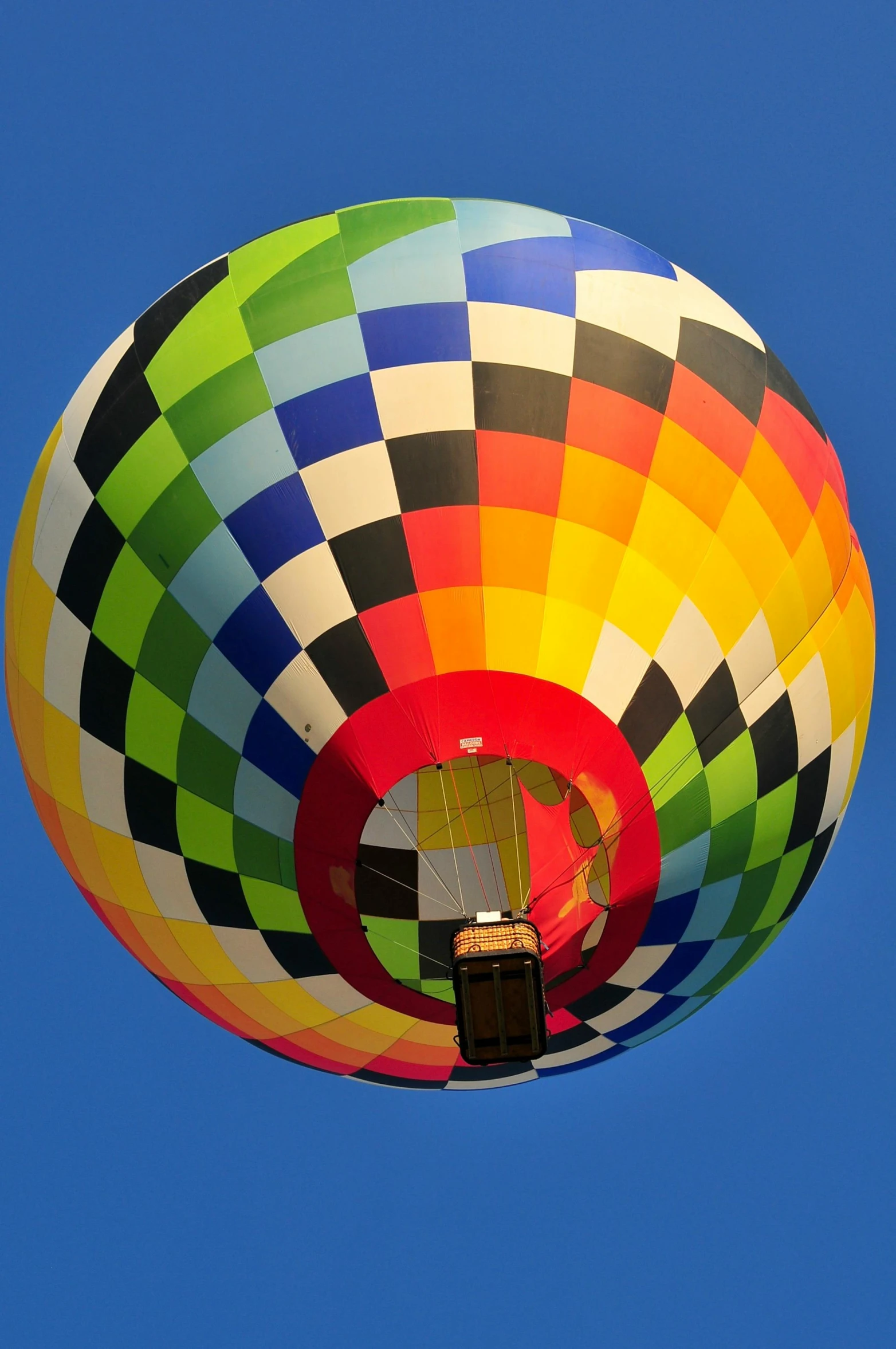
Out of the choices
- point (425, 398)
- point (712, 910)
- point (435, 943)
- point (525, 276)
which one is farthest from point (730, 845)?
point (525, 276)

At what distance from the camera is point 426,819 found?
13.0 m

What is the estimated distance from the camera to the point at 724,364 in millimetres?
11055

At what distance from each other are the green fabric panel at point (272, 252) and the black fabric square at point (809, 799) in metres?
4.23

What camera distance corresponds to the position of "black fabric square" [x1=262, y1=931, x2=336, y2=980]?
10641 millimetres

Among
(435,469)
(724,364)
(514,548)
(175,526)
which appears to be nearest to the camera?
(514,548)

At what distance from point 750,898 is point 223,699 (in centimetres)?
340

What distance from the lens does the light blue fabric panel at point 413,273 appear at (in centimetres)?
1063

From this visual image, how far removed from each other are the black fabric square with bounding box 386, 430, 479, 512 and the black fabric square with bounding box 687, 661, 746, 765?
1.61 m

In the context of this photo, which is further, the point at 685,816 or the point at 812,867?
the point at 812,867

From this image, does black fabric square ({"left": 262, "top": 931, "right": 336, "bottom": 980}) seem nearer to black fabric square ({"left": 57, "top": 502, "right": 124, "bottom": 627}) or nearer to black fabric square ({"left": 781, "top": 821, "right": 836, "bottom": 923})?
black fabric square ({"left": 57, "top": 502, "right": 124, "bottom": 627})

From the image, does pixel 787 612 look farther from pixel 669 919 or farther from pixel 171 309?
pixel 171 309

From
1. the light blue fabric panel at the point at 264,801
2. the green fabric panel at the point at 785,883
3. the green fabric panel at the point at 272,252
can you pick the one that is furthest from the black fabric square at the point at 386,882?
the green fabric panel at the point at 272,252

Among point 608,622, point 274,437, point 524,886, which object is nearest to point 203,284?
point 274,437

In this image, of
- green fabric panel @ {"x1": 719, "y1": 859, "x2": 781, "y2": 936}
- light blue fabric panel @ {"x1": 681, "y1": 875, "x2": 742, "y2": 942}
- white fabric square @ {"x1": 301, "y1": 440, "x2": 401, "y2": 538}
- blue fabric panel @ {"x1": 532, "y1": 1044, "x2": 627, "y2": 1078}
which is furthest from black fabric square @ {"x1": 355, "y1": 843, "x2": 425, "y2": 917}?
green fabric panel @ {"x1": 719, "y1": 859, "x2": 781, "y2": 936}
